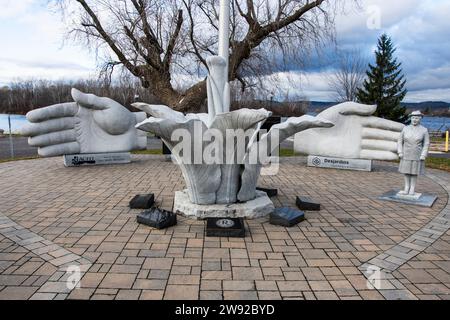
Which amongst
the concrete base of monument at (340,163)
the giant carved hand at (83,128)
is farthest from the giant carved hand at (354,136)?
the giant carved hand at (83,128)

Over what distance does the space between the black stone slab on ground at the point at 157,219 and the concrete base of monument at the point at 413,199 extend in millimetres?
4278

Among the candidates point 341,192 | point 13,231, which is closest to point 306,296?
point 13,231

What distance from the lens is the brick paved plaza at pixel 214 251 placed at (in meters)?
3.11

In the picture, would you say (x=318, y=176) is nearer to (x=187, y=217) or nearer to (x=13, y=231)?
(x=187, y=217)

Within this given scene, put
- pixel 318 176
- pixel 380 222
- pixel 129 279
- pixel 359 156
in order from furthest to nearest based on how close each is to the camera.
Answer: pixel 359 156 < pixel 318 176 < pixel 380 222 < pixel 129 279

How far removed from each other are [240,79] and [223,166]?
9835mm

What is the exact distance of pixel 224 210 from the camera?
204 inches

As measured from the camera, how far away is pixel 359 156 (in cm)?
984

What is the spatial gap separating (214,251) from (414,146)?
441 centimetres

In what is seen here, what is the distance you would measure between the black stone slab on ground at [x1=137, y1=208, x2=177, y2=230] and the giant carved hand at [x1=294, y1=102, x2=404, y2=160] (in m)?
6.42

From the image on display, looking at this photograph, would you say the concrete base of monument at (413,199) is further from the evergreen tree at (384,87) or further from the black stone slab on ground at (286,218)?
Result: the evergreen tree at (384,87)

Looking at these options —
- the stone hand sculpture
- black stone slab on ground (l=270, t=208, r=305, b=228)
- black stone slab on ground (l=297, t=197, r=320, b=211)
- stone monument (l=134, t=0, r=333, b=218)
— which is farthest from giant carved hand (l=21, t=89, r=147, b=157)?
the stone hand sculpture

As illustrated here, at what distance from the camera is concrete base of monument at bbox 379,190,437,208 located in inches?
242

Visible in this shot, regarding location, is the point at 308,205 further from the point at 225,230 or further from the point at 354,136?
the point at 354,136
